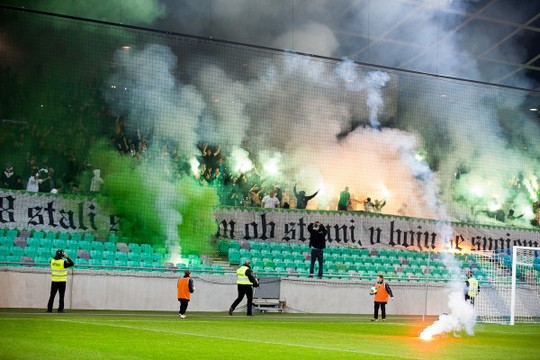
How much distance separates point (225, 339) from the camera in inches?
609

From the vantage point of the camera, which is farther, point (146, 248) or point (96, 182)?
point (96, 182)

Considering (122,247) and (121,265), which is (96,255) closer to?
(121,265)

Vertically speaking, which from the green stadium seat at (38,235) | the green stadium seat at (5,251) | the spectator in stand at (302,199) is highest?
the spectator in stand at (302,199)

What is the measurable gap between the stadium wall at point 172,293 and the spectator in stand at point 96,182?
268 inches

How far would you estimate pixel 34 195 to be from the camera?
28375 mm

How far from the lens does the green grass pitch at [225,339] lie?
12.7 metres

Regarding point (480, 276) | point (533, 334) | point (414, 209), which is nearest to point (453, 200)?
point (414, 209)

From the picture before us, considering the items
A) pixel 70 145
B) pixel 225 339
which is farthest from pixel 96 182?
pixel 225 339

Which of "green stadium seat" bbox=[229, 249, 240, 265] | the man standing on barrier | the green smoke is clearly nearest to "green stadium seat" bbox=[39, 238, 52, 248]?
the green smoke

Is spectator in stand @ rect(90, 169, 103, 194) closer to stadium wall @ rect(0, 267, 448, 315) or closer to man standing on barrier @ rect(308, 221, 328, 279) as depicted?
stadium wall @ rect(0, 267, 448, 315)

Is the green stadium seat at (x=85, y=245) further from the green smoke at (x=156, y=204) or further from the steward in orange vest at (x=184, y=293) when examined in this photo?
the steward in orange vest at (x=184, y=293)

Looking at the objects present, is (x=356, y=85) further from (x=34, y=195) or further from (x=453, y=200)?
(x=34, y=195)

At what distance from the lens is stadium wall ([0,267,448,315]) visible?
2400 centimetres

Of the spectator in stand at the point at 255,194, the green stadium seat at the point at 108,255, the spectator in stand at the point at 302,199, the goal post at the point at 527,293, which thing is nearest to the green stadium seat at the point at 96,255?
the green stadium seat at the point at 108,255
